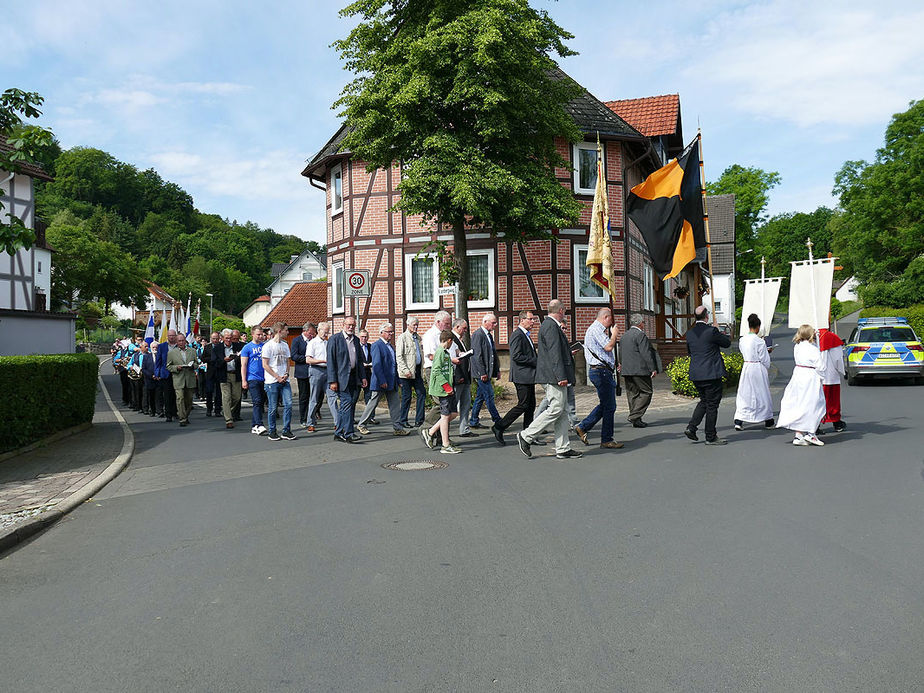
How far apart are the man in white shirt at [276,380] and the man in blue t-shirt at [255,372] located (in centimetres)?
72

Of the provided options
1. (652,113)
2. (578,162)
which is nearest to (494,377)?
(578,162)

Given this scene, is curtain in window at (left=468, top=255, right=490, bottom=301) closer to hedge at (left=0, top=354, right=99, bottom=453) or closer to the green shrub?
hedge at (left=0, top=354, right=99, bottom=453)

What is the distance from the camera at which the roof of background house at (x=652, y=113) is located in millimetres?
30031

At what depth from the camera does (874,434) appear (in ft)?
36.7

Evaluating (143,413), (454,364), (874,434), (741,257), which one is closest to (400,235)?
(143,413)

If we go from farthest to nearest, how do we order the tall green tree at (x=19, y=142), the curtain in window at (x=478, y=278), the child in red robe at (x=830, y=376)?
1. the curtain in window at (x=478, y=278)
2. the child in red robe at (x=830, y=376)
3. the tall green tree at (x=19, y=142)


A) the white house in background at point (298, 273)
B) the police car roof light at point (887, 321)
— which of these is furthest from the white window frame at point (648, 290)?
the white house in background at point (298, 273)

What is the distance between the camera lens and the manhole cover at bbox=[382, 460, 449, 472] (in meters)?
9.33

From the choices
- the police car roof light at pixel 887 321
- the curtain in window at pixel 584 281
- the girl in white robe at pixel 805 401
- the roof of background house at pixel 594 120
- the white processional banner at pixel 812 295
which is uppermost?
the roof of background house at pixel 594 120

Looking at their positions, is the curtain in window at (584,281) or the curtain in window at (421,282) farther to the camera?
the curtain in window at (421,282)

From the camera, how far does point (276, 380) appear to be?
40.8 feet

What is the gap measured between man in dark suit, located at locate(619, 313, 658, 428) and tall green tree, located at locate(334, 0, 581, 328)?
5.79 m

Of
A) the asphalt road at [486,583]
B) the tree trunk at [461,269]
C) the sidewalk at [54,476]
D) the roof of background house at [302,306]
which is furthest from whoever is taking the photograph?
the roof of background house at [302,306]

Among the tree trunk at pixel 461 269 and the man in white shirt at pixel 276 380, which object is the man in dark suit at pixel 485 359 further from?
the tree trunk at pixel 461 269
